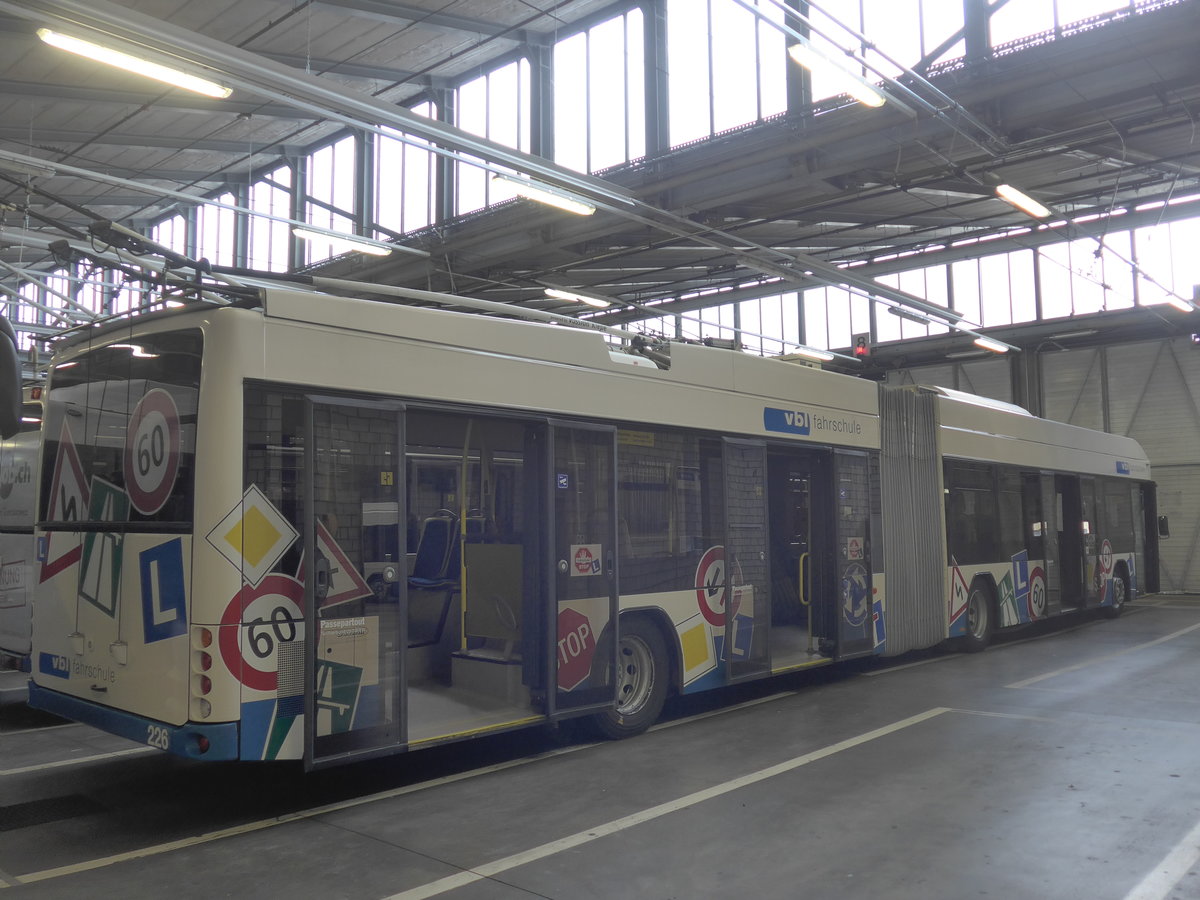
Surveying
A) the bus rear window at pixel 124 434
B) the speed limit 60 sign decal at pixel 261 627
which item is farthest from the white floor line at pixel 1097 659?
the bus rear window at pixel 124 434

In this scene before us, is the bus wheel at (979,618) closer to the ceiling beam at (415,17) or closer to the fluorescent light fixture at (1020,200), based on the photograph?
the fluorescent light fixture at (1020,200)

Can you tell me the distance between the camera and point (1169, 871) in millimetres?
4734

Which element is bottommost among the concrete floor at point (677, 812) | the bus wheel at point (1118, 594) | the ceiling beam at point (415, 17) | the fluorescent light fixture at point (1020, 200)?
the concrete floor at point (677, 812)

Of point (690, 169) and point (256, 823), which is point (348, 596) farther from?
point (690, 169)

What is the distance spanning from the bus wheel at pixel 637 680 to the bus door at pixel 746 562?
0.80 m

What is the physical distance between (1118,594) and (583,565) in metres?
13.9

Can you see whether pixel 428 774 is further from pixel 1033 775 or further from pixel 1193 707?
pixel 1193 707

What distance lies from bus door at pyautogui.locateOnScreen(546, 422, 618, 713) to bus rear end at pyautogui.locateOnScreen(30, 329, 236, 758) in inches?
102

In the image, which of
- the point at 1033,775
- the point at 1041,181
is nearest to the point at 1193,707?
the point at 1033,775

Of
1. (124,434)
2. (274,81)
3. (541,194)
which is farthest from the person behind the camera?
(541,194)

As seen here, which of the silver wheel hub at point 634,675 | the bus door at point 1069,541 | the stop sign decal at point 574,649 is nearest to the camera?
the stop sign decal at point 574,649

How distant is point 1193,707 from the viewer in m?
8.83

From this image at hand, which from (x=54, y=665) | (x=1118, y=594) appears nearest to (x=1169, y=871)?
(x=54, y=665)

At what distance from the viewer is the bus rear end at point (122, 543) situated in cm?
538
